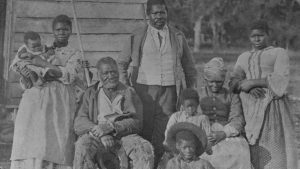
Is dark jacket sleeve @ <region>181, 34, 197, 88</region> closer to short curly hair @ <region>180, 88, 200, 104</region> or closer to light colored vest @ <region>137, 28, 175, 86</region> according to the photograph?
A: light colored vest @ <region>137, 28, 175, 86</region>

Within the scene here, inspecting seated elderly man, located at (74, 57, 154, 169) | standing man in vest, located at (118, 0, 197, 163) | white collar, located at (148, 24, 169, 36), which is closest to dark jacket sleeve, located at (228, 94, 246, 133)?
standing man in vest, located at (118, 0, 197, 163)

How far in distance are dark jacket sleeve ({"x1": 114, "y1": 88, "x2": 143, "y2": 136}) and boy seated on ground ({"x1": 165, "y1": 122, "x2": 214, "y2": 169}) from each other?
491 mm

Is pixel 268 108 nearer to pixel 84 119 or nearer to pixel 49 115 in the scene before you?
pixel 84 119

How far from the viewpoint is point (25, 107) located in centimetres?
578

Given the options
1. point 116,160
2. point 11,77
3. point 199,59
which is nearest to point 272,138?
point 116,160

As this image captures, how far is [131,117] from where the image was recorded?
5668 mm

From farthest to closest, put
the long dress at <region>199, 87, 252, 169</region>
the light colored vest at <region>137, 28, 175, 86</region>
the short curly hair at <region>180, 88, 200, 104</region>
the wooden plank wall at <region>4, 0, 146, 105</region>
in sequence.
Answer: the wooden plank wall at <region>4, 0, 146, 105</region> → the light colored vest at <region>137, 28, 175, 86</region> → the short curly hair at <region>180, 88, 200, 104</region> → the long dress at <region>199, 87, 252, 169</region>

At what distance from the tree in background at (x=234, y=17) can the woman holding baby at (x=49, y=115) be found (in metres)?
25.1

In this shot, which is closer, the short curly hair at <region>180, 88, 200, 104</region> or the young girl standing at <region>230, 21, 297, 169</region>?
the short curly hair at <region>180, 88, 200, 104</region>

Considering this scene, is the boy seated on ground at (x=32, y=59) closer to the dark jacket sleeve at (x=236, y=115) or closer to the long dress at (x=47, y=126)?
the long dress at (x=47, y=126)

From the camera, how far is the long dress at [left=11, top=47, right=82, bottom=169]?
5.72 meters

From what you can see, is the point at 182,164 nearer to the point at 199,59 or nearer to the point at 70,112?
the point at 70,112

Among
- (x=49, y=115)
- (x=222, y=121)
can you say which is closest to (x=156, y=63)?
(x=222, y=121)

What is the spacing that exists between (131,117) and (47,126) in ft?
2.55
